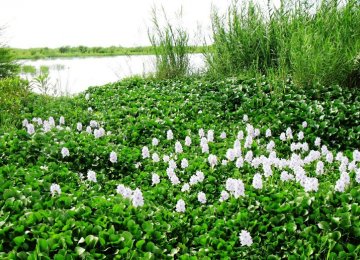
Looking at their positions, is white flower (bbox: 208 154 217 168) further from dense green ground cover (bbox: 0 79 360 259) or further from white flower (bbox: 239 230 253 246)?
white flower (bbox: 239 230 253 246)

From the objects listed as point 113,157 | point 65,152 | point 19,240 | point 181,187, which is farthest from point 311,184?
point 65,152

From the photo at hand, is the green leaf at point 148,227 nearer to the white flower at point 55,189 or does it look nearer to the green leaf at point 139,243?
the green leaf at point 139,243

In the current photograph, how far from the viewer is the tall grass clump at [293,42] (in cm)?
612

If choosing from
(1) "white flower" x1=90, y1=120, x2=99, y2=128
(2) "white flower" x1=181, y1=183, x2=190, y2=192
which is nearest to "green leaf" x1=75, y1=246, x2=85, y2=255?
(2) "white flower" x1=181, y1=183, x2=190, y2=192

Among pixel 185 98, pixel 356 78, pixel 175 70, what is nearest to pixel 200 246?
pixel 185 98

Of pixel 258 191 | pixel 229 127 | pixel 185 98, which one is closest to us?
pixel 258 191

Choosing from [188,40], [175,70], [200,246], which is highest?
[188,40]

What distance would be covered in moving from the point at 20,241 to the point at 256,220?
4.87 ft

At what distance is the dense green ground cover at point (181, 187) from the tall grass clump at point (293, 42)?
0.38 metres

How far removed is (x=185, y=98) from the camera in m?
6.50

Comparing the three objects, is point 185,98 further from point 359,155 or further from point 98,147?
point 359,155

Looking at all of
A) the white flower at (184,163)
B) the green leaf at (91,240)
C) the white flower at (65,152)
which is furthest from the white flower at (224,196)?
the white flower at (65,152)

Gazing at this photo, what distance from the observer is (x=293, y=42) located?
6.18m

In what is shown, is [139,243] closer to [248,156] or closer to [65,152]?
[248,156]
